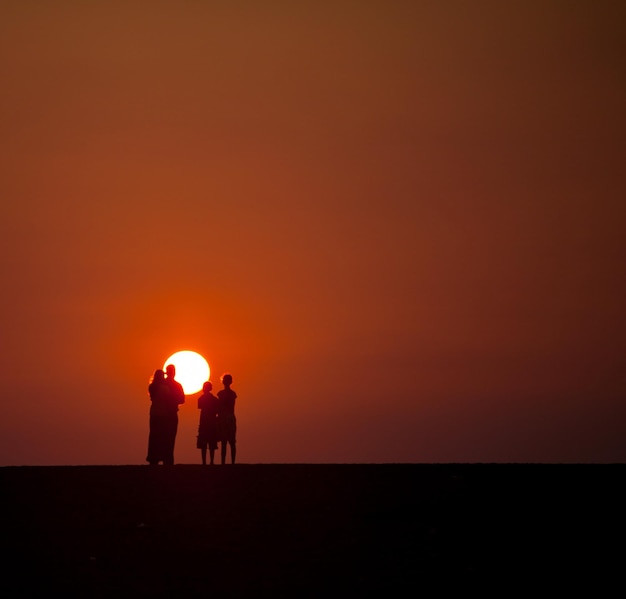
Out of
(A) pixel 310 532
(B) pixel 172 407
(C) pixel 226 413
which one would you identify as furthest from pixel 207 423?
(A) pixel 310 532

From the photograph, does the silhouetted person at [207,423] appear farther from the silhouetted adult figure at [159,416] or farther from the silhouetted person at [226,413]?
the silhouetted adult figure at [159,416]

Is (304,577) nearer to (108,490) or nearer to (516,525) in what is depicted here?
(516,525)

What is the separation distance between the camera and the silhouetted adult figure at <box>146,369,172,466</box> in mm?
30578

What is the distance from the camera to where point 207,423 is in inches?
1284

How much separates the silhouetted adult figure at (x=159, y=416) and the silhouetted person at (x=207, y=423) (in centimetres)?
174

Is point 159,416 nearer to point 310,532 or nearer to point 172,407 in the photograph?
point 172,407

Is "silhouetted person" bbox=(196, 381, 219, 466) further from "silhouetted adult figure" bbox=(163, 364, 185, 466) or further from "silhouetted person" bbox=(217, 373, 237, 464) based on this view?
"silhouetted adult figure" bbox=(163, 364, 185, 466)

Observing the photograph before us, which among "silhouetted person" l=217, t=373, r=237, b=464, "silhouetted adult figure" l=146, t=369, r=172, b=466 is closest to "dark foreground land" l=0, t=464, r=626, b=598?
"silhouetted adult figure" l=146, t=369, r=172, b=466

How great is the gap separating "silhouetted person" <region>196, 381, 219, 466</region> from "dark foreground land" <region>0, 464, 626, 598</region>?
694 cm

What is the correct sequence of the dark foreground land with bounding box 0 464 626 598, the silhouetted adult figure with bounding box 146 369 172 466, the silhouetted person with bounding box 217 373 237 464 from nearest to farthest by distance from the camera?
the dark foreground land with bounding box 0 464 626 598, the silhouetted adult figure with bounding box 146 369 172 466, the silhouetted person with bounding box 217 373 237 464

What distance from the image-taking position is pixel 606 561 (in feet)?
60.7

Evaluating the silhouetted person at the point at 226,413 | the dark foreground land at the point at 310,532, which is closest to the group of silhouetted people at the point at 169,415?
the silhouetted person at the point at 226,413

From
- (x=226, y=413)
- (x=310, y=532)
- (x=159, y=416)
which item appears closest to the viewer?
(x=310, y=532)

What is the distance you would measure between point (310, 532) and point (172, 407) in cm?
1106
